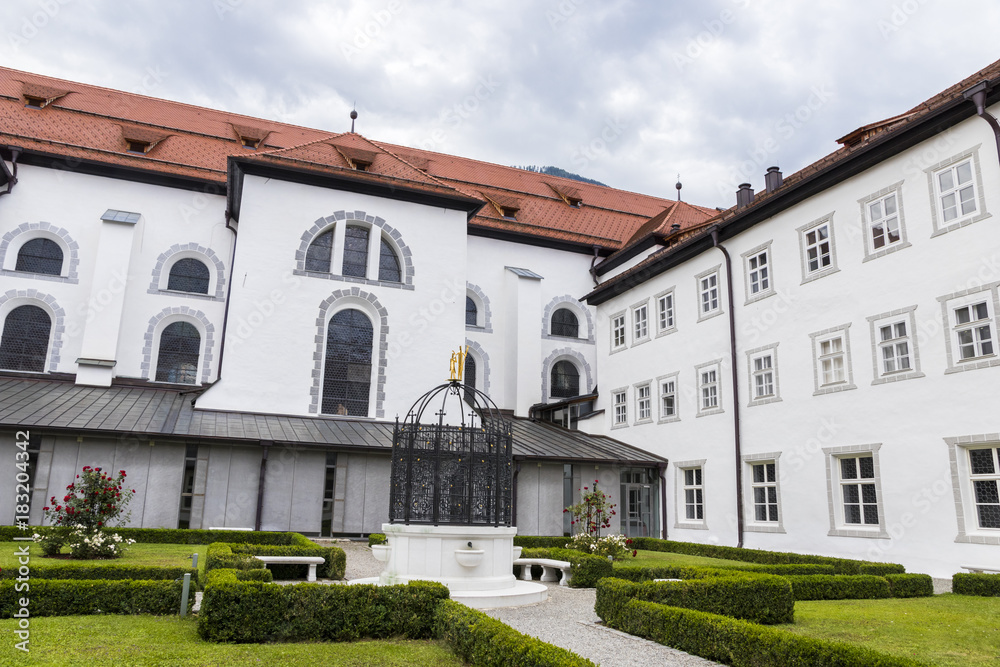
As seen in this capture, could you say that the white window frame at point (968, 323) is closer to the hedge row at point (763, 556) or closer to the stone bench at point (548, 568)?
the hedge row at point (763, 556)

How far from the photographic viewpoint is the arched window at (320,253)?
25641 millimetres

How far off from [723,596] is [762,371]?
11.5 meters

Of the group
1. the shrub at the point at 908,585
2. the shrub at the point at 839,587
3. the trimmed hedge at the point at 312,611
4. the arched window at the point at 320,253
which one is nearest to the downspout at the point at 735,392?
the shrub at the point at 908,585

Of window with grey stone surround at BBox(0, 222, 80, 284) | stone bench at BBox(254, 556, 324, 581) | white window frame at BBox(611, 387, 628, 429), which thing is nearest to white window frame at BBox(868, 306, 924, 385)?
white window frame at BBox(611, 387, 628, 429)

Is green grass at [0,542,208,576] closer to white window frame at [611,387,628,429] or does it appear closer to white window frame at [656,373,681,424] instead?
white window frame at [656,373,681,424]

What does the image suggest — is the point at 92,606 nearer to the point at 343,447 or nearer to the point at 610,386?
the point at 343,447

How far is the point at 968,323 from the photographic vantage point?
14.2 m

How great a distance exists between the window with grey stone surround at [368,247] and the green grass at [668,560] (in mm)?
12599

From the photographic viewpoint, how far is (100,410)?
20656 millimetres

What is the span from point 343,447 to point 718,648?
15.4m

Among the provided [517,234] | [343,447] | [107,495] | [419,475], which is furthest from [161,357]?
[419,475]

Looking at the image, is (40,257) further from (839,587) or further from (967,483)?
(967,483)

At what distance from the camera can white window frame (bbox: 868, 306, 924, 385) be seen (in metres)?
15.2

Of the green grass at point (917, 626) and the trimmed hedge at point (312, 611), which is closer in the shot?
the green grass at point (917, 626)
